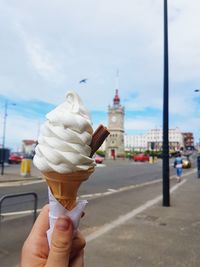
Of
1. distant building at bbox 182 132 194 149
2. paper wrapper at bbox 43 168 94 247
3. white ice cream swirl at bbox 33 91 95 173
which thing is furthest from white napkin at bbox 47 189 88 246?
distant building at bbox 182 132 194 149

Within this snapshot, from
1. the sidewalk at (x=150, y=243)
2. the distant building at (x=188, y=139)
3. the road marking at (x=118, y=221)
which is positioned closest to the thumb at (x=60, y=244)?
the sidewalk at (x=150, y=243)

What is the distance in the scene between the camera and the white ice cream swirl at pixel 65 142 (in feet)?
6.86

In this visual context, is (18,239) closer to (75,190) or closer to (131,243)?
(131,243)

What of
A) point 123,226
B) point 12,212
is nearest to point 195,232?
point 123,226

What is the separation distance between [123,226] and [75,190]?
5.10m

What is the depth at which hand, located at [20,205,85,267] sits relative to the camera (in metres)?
1.89

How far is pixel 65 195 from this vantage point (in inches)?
83.7

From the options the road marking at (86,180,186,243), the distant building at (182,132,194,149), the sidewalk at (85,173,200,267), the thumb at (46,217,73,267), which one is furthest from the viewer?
the distant building at (182,132,194,149)

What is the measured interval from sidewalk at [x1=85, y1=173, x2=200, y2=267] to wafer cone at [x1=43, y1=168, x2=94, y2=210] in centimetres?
291

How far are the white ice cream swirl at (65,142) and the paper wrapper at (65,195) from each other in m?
0.06

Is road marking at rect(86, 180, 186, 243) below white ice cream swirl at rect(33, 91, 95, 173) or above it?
below

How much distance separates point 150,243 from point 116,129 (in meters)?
102

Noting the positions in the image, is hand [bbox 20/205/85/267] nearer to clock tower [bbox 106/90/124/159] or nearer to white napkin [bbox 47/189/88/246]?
white napkin [bbox 47/189/88/246]

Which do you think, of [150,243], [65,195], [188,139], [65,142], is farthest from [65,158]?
[188,139]
